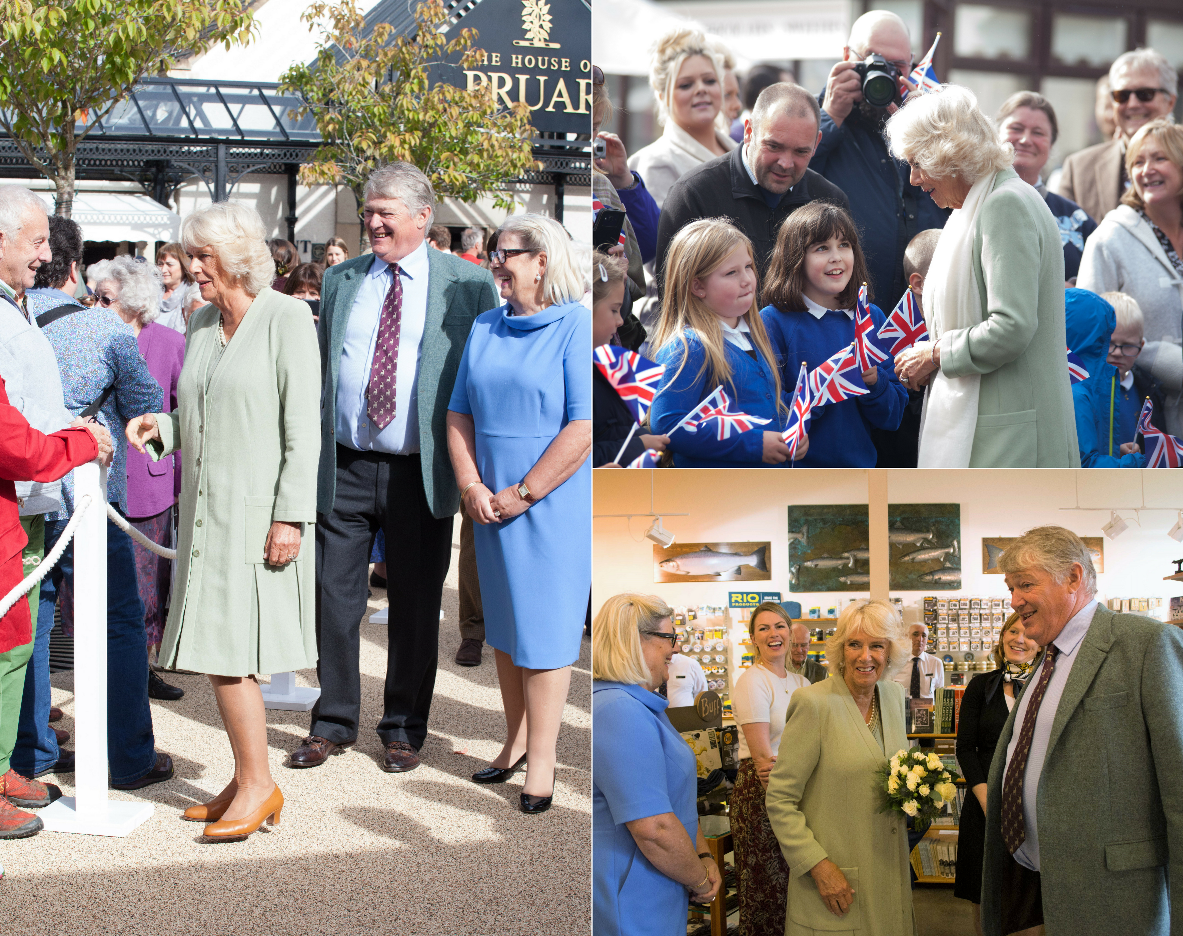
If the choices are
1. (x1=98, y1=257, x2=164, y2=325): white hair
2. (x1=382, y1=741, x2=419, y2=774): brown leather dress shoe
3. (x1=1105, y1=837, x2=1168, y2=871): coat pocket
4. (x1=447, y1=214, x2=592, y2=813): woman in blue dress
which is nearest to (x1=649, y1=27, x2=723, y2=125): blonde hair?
(x1=447, y1=214, x2=592, y2=813): woman in blue dress

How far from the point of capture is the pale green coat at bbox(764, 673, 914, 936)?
85.4 inches

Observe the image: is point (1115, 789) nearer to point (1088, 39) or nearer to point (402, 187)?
point (1088, 39)

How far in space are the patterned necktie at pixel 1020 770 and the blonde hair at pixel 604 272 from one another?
1.12 meters

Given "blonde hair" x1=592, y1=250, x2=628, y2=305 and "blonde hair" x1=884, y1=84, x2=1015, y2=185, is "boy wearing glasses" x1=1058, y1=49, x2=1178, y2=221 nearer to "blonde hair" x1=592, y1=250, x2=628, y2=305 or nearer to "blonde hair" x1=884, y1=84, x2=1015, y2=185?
"blonde hair" x1=884, y1=84, x2=1015, y2=185

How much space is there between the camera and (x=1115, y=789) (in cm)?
199

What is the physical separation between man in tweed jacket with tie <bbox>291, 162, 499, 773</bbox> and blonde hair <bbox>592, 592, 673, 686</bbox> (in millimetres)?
1511

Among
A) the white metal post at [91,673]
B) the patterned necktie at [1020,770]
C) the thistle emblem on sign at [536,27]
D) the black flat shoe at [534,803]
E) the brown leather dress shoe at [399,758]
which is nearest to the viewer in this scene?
the patterned necktie at [1020,770]

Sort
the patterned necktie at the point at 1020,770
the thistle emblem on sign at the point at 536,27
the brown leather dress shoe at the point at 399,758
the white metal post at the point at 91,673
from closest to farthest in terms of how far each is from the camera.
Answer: the patterned necktie at the point at 1020,770 → the white metal post at the point at 91,673 → the brown leather dress shoe at the point at 399,758 → the thistle emblem on sign at the point at 536,27

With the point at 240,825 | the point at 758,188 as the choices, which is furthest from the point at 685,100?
the point at 240,825

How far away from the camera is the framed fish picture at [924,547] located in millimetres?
2180

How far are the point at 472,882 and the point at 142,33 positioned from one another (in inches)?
347

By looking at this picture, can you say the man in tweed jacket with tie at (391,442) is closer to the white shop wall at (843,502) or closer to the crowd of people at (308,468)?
the crowd of people at (308,468)

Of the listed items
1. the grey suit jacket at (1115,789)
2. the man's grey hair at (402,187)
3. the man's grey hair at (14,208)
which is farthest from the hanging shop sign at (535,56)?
the grey suit jacket at (1115,789)

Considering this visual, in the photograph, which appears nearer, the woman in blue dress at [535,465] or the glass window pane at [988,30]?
the glass window pane at [988,30]
